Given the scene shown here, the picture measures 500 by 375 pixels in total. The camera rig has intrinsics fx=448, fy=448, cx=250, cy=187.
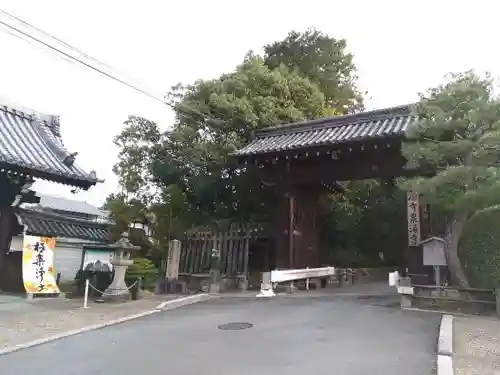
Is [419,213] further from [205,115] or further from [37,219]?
[37,219]

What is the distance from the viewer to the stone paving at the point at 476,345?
5.59 meters

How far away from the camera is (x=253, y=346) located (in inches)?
271

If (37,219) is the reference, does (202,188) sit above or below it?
above

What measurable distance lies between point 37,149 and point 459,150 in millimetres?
10929

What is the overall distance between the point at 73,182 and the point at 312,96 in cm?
1239

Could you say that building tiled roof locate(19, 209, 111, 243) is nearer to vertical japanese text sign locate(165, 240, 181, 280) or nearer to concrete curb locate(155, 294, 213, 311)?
vertical japanese text sign locate(165, 240, 181, 280)

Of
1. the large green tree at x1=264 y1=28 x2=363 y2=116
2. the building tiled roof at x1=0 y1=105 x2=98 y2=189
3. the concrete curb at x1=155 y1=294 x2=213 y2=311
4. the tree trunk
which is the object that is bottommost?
the concrete curb at x1=155 y1=294 x2=213 y2=311

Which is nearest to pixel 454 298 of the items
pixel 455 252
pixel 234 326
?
pixel 455 252

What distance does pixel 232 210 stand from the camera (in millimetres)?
18734

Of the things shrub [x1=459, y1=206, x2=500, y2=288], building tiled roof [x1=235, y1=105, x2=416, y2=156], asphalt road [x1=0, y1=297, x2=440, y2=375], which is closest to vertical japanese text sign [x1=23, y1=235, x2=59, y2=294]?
asphalt road [x1=0, y1=297, x2=440, y2=375]

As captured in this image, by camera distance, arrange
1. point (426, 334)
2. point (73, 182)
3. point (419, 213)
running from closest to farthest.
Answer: point (426, 334)
point (73, 182)
point (419, 213)

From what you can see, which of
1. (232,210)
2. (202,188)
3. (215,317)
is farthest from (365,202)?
(215,317)

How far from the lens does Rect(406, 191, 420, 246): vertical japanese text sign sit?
41.9 ft

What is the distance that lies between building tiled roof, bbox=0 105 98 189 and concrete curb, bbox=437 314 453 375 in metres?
9.14
